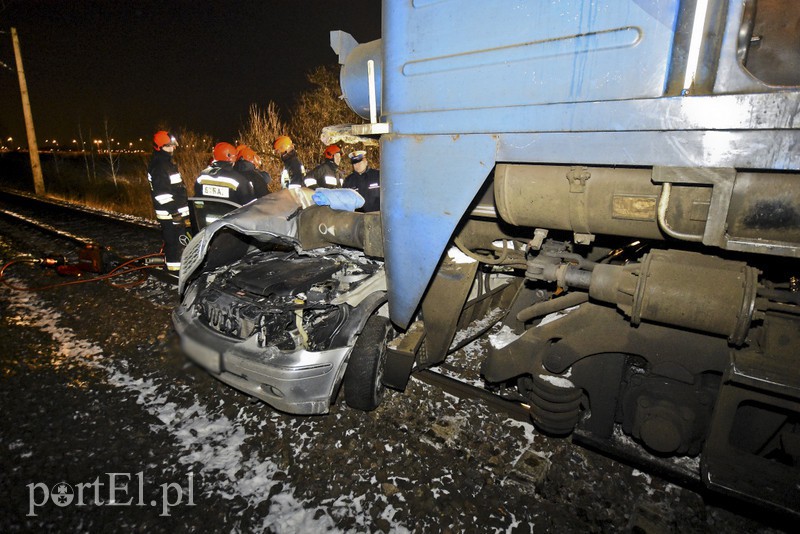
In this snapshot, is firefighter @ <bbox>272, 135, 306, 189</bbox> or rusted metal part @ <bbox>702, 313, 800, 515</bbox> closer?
rusted metal part @ <bbox>702, 313, 800, 515</bbox>

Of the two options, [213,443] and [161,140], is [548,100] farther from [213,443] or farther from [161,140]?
[161,140]

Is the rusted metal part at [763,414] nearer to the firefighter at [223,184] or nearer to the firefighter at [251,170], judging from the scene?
the firefighter at [223,184]

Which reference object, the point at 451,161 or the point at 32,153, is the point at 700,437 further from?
the point at 32,153

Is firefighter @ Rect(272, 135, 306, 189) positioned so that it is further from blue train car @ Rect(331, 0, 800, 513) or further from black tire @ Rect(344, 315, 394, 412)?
blue train car @ Rect(331, 0, 800, 513)

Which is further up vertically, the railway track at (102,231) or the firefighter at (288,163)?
the firefighter at (288,163)

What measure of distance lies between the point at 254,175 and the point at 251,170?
5.1 inches

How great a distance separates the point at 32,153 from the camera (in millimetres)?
19750

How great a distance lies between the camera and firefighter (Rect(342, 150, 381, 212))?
711 centimetres

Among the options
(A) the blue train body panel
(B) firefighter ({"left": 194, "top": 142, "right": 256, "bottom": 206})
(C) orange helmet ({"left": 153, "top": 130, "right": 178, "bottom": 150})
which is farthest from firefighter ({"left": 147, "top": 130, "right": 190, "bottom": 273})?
(A) the blue train body panel

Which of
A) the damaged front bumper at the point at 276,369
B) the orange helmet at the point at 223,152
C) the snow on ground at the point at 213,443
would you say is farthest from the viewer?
the orange helmet at the point at 223,152

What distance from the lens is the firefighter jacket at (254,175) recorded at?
20.6 ft

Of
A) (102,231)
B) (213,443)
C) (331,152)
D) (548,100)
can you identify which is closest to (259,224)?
(213,443)

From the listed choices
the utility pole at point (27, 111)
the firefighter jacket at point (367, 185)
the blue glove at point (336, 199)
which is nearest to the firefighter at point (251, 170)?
the firefighter jacket at point (367, 185)

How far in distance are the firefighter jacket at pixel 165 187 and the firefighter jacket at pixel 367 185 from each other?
2799 millimetres
